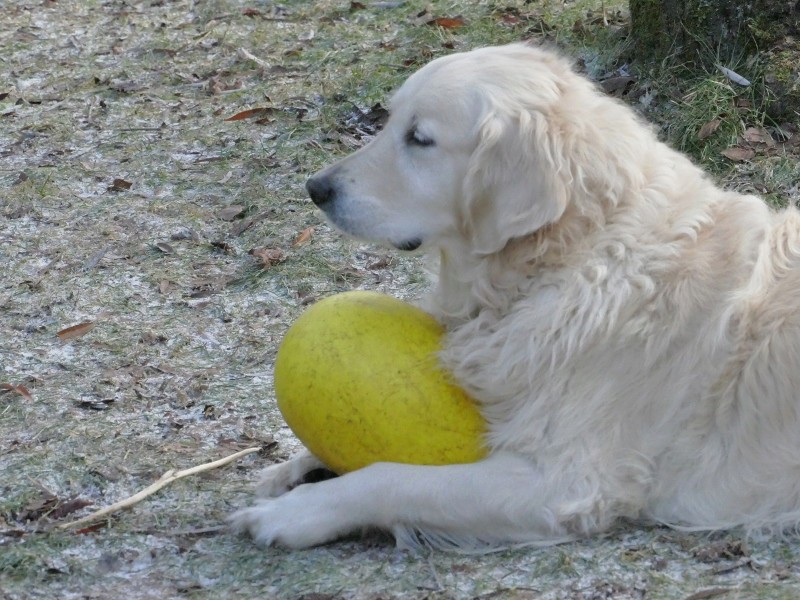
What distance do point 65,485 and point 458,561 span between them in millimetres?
1394

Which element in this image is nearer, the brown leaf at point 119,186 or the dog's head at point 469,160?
the dog's head at point 469,160

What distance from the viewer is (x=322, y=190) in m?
3.70

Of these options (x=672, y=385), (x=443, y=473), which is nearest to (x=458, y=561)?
(x=443, y=473)

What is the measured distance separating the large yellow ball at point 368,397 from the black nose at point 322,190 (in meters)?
0.38

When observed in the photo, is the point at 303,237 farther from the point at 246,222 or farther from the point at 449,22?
the point at 449,22

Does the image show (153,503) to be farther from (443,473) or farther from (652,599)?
(652,599)

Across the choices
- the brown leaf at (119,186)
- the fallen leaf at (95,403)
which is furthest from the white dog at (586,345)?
the brown leaf at (119,186)

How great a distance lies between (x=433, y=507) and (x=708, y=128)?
11.0ft

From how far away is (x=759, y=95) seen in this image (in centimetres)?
603

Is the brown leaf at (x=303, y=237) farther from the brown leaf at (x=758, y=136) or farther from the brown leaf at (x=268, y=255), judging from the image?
the brown leaf at (x=758, y=136)

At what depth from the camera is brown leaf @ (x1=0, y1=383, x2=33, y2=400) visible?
14.8ft

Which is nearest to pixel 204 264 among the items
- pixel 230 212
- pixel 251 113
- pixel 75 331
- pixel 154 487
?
pixel 230 212

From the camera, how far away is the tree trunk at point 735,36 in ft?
19.5

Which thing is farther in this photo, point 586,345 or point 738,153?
point 738,153
